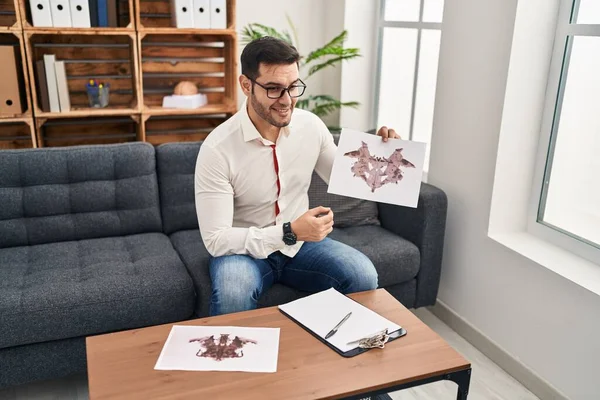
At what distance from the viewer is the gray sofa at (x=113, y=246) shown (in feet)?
6.27

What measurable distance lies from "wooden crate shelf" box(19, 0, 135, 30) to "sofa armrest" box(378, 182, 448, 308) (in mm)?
1695

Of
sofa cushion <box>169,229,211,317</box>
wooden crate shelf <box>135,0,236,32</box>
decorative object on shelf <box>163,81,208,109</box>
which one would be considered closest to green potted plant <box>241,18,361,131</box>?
wooden crate shelf <box>135,0,236,32</box>

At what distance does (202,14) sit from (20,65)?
0.99m

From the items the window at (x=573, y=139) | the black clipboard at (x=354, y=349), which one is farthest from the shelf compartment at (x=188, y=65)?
the black clipboard at (x=354, y=349)

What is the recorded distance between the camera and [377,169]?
1.90m

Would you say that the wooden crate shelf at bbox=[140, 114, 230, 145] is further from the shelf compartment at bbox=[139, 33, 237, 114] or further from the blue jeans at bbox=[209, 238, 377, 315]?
the blue jeans at bbox=[209, 238, 377, 315]

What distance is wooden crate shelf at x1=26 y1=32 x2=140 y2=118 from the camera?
304cm

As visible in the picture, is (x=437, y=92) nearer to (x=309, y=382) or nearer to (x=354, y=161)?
(x=354, y=161)

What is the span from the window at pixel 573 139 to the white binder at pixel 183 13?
1831 millimetres

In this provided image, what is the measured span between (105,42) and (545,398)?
282 cm

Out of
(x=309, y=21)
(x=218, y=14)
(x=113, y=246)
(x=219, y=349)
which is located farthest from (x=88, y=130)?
(x=219, y=349)

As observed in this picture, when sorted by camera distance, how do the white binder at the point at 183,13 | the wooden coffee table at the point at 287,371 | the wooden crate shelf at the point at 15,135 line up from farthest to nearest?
the wooden crate shelf at the point at 15,135 → the white binder at the point at 183,13 → the wooden coffee table at the point at 287,371

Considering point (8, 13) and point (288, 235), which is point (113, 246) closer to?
point (288, 235)

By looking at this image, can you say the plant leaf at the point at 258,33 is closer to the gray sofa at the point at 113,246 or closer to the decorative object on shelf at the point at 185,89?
the decorative object on shelf at the point at 185,89
